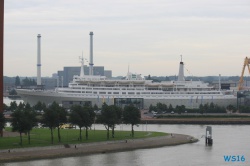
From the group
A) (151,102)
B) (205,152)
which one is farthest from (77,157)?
(151,102)

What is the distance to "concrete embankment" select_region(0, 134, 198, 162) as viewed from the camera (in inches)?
1123

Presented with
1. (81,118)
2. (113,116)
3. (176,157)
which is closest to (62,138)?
(81,118)

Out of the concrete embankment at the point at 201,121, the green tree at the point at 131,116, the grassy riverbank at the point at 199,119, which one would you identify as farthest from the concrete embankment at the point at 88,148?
the grassy riverbank at the point at 199,119

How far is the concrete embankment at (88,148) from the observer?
28516mm

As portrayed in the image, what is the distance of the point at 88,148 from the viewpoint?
31266mm

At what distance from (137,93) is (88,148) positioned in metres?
38.6

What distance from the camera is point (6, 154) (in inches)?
1118

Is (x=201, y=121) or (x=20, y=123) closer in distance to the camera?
(x=20, y=123)

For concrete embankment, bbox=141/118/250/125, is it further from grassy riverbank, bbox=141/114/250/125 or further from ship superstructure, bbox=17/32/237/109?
ship superstructure, bbox=17/32/237/109

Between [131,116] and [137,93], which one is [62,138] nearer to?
[131,116]

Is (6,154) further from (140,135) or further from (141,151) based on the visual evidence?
(140,135)

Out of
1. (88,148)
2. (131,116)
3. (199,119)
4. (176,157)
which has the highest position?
(131,116)

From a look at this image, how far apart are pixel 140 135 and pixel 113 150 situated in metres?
5.14

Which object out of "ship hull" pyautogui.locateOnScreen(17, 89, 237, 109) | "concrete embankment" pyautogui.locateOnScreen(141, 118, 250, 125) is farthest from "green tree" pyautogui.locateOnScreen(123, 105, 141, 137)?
"ship hull" pyautogui.locateOnScreen(17, 89, 237, 109)
